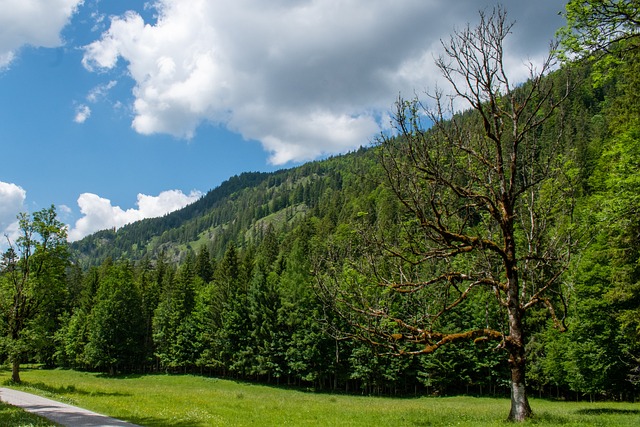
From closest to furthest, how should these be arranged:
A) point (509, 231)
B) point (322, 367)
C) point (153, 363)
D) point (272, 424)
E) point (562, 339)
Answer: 1. point (509, 231)
2. point (272, 424)
3. point (562, 339)
4. point (322, 367)
5. point (153, 363)

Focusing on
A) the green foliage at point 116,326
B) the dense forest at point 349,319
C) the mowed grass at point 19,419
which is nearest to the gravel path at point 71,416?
the mowed grass at point 19,419

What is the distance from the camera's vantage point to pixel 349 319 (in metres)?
11.8

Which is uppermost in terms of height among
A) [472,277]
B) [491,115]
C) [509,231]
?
[491,115]

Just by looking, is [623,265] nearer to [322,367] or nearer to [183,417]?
[183,417]

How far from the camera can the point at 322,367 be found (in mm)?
50688

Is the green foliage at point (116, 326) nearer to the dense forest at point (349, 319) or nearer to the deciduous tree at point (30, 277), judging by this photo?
the dense forest at point (349, 319)

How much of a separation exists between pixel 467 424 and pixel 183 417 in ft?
Result: 37.3

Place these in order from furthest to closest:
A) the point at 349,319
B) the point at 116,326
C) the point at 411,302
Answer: the point at 116,326 < the point at 411,302 < the point at 349,319

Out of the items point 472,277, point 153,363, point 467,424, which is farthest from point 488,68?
point 153,363

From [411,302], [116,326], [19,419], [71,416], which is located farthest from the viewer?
Result: [116,326]

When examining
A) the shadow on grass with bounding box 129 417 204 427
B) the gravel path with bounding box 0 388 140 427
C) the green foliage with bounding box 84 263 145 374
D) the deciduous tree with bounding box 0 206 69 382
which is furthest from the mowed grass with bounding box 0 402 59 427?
the green foliage with bounding box 84 263 145 374

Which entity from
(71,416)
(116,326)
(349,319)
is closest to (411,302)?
(349,319)

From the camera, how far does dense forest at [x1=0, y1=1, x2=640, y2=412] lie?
48.7 feet

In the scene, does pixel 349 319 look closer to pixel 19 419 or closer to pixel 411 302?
pixel 411 302
